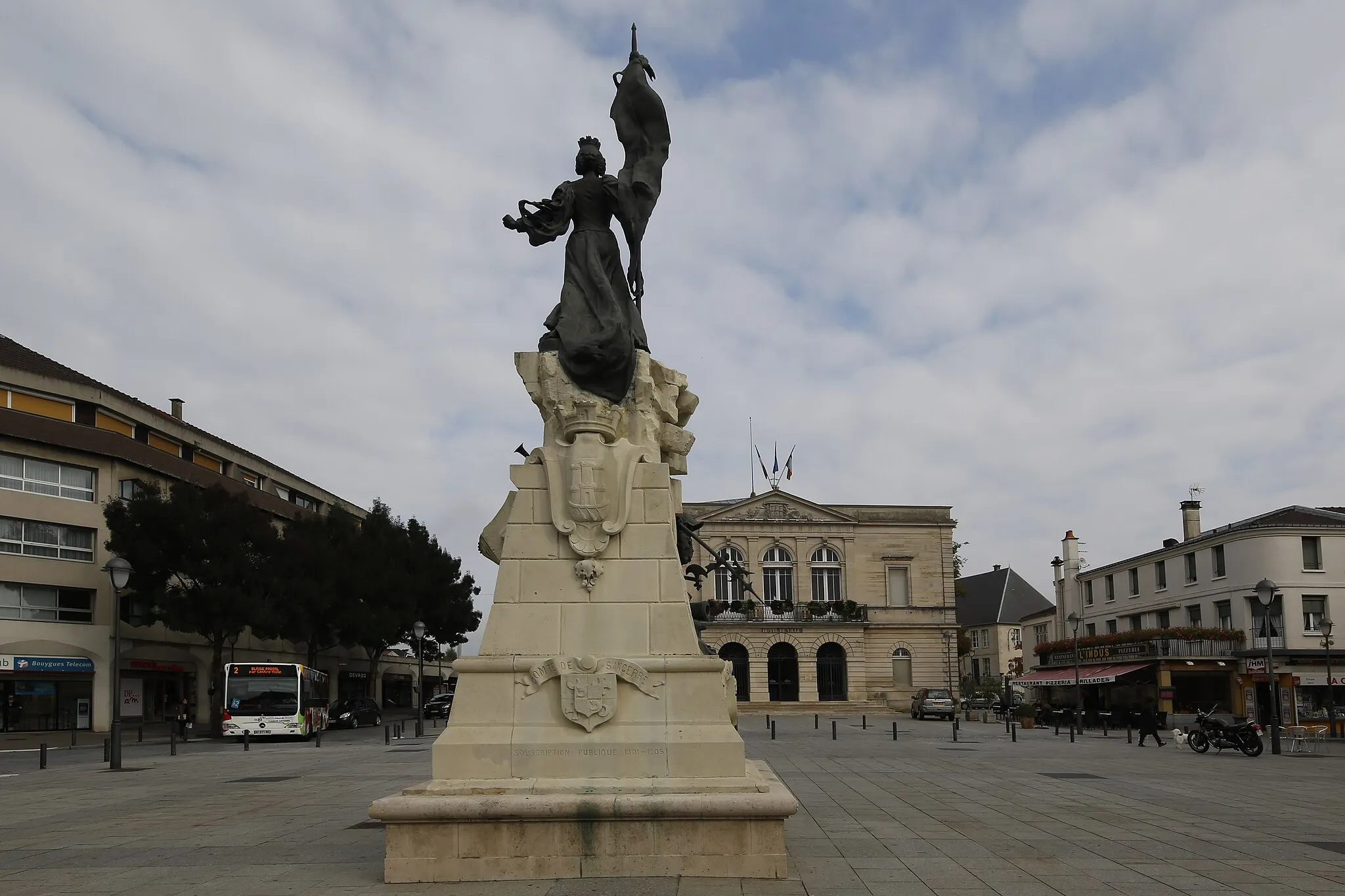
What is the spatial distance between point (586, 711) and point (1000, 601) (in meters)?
94.3

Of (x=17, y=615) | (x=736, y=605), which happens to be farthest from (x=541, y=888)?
(x=736, y=605)

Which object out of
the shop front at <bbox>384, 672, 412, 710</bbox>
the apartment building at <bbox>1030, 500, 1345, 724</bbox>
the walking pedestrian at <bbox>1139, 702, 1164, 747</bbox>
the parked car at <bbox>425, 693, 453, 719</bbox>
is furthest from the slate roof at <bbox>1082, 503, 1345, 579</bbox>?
the shop front at <bbox>384, 672, 412, 710</bbox>

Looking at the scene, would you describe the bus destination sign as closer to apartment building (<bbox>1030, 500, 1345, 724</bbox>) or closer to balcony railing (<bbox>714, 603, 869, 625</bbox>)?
apartment building (<bbox>1030, 500, 1345, 724</bbox>)

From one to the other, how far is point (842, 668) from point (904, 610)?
19.1ft

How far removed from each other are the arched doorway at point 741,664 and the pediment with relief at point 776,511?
803 cm

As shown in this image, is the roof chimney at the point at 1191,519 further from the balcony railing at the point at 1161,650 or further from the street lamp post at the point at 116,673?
the street lamp post at the point at 116,673

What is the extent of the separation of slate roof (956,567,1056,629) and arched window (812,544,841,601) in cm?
2581

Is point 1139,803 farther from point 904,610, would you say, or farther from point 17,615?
point 904,610

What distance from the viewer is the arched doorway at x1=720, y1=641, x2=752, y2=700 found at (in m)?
68.8

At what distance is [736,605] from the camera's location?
2719 inches

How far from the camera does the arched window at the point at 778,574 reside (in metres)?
71.9

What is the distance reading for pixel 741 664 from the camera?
69062mm

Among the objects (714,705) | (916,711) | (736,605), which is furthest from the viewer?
(736,605)

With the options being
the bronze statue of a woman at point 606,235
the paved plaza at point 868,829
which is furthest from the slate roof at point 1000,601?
the bronze statue of a woman at point 606,235
